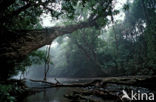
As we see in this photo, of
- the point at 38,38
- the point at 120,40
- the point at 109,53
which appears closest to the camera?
the point at 38,38

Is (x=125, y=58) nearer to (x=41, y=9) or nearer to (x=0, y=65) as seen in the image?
(x=41, y=9)

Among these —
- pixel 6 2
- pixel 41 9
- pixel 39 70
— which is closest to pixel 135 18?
pixel 41 9

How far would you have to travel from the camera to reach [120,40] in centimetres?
2566

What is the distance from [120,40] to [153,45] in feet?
29.7

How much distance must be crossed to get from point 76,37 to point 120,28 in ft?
40.6

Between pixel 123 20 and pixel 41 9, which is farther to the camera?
pixel 123 20

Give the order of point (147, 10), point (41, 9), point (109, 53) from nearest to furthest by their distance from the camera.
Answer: point (41, 9) → point (147, 10) → point (109, 53)

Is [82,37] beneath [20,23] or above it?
above

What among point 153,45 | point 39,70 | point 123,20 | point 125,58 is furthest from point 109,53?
point 39,70

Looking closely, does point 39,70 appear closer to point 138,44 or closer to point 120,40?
point 120,40

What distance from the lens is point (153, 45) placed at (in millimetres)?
17047

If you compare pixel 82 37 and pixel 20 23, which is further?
pixel 82 37

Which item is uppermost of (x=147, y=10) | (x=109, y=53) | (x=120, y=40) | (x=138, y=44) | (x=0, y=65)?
(x=147, y=10)

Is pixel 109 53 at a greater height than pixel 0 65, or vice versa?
pixel 109 53
